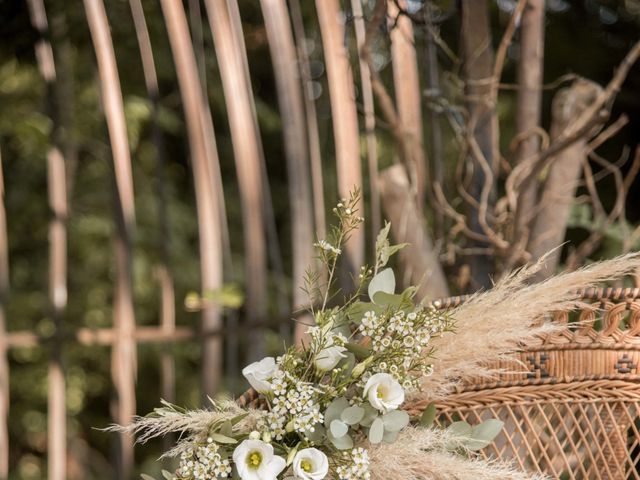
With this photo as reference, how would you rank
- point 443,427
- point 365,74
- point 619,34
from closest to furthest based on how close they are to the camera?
1. point 443,427
2. point 365,74
3. point 619,34

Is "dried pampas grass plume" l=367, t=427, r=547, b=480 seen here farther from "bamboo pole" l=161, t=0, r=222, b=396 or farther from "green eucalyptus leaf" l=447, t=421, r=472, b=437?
"bamboo pole" l=161, t=0, r=222, b=396

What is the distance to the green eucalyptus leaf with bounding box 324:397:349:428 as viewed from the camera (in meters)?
0.83

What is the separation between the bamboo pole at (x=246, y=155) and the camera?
1780 millimetres

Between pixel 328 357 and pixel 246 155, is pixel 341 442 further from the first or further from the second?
pixel 246 155

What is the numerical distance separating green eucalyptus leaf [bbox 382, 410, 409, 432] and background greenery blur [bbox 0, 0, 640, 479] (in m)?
2.26

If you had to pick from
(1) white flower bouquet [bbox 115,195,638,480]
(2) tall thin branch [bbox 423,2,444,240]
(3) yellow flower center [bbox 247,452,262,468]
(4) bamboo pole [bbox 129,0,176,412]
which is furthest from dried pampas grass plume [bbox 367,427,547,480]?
(4) bamboo pole [bbox 129,0,176,412]

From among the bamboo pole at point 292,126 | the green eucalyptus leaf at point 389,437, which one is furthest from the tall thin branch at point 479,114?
the green eucalyptus leaf at point 389,437

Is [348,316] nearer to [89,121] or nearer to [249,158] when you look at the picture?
[249,158]

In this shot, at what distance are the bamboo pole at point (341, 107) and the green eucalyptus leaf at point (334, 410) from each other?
34.8 inches

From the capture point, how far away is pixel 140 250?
3318 millimetres

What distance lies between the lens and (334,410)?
0.83m

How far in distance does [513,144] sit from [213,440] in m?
0.89

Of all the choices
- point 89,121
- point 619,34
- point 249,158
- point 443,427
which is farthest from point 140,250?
point 443,427

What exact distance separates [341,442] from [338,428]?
17 mm
